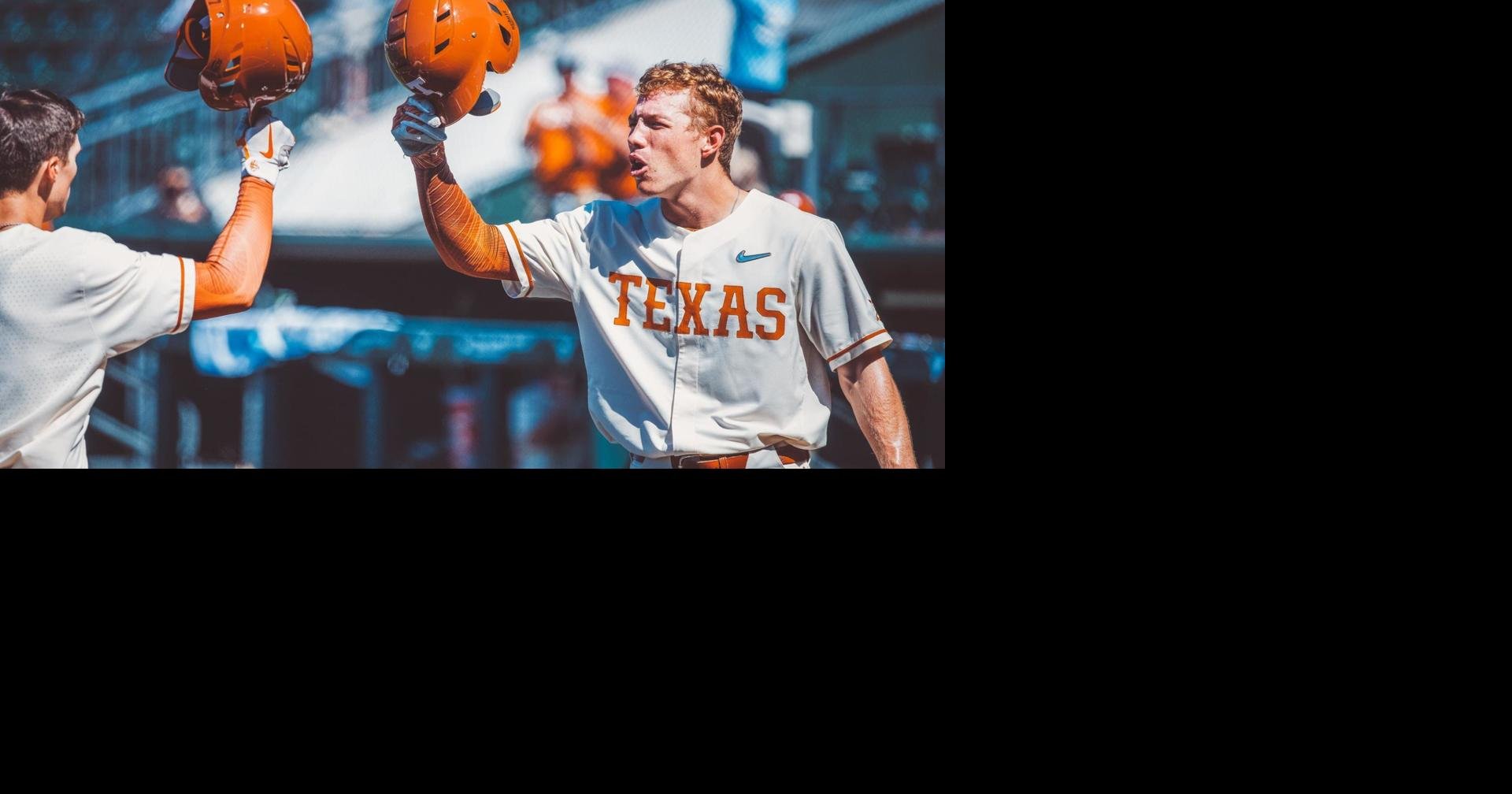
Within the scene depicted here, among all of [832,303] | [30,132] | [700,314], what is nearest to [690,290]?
[700,314]

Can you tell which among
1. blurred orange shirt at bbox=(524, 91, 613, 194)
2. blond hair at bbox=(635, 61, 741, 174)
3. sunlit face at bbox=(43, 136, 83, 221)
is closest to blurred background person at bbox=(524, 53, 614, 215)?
blurred orange shirt at bbox=(524, 91, 613, 194)

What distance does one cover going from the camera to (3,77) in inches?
93.7

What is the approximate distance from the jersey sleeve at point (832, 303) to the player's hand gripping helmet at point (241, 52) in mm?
1041

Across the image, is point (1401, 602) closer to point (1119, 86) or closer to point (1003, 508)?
point (1003, 508)

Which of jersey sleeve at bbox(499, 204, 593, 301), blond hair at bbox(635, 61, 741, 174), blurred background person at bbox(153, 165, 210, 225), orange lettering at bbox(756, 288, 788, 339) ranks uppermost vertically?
blond hair at bbox(635, 61, 741, 174)

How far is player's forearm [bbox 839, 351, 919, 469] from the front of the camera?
2.53 meters

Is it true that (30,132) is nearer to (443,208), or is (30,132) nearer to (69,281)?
(69,281)

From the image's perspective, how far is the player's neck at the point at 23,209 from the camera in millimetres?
2334

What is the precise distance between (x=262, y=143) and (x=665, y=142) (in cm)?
77

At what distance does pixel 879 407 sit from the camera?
8.34 ft

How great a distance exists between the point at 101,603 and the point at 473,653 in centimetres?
75

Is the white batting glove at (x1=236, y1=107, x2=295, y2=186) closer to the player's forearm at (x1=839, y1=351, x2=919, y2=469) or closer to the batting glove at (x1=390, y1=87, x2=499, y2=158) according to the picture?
the batting glove at (x1=390, y1=87, x2=499, y2=158)

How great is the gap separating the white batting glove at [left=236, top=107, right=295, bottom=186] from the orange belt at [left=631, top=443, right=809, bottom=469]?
2.94 feet

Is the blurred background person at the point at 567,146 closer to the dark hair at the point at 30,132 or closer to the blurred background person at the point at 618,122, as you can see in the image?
the blurred background person at the point at 618,122
